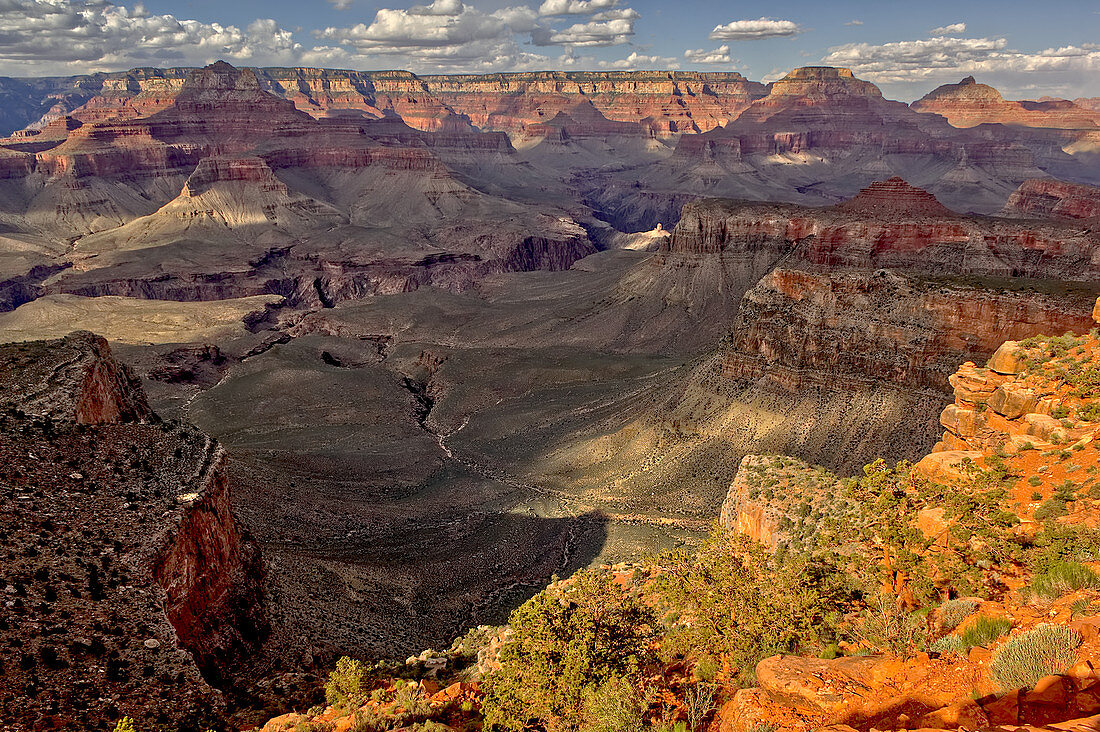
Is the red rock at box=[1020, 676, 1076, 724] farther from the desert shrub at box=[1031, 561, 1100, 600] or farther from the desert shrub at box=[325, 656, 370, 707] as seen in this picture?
the desert shrub at box=[325, 656, 370, 707]

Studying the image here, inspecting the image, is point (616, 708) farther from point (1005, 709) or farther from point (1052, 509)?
point (1052, 509)

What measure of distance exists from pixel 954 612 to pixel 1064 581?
7.37 feet

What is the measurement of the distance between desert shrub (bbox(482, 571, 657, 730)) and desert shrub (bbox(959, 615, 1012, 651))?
7.04 metres

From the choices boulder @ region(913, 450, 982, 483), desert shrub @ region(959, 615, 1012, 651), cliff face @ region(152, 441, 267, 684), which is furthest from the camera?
cliff face @ region(152, 441, 267, 684)

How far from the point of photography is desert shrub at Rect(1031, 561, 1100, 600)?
1447cm

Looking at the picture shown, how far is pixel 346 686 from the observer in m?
18.8

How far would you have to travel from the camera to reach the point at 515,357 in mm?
78312

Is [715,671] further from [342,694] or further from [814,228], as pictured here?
[814,228]

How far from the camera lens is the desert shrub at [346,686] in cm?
1842

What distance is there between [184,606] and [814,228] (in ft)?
270

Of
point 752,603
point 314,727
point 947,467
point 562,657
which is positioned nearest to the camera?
point 562,657

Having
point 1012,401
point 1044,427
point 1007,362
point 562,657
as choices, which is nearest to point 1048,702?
point 562,657

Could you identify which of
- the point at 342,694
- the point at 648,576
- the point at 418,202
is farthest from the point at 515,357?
the point at 418,202

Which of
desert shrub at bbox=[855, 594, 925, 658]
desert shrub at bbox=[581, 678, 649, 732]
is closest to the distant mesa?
desert shrub at bbox=[855, 594, 925, 658]
